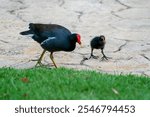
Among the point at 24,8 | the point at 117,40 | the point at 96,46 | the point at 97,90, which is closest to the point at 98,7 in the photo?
the point at 24,8

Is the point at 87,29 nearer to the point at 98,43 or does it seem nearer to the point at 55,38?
the point at 98,43

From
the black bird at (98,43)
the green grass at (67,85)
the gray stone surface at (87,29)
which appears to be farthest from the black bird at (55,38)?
the black bird at (98,43)

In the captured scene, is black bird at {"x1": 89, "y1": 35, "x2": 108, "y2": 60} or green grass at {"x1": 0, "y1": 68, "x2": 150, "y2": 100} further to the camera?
black bird at {"x1": 89, "y1": 35, "x2": 108, "y2": 60}

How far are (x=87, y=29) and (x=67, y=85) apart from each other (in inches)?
148

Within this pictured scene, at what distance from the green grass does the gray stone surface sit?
2.96 ft

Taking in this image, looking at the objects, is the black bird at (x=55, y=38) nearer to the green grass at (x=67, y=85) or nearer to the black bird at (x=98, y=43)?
the green grass at (x=67, y=85)

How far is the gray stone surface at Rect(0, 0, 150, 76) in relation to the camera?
31.7 feet

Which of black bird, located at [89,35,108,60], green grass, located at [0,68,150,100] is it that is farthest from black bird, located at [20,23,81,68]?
black bird, located at [89,35,108,60]

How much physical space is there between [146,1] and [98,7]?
A: 123cm

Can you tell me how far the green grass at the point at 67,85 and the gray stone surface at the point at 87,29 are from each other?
0.90 meters

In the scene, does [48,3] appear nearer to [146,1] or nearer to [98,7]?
[98,7]

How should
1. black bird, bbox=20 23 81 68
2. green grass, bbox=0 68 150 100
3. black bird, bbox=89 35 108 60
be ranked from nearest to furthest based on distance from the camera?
green grass, bbox=0 68 150 100 → black bird, bbox=20 23 81 68 → black bird, bbox=89 35 108 60

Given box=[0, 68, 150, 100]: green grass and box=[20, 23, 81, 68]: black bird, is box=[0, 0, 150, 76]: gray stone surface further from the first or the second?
box=[0, 68, 150, 100]: green grass

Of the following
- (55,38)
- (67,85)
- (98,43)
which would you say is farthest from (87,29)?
(67,85)
